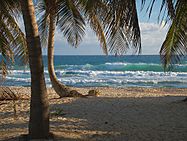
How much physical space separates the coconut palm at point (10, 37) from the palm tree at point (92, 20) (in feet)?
2.86

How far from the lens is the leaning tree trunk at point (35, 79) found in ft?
17.3

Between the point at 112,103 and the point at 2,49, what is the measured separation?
3772 mm

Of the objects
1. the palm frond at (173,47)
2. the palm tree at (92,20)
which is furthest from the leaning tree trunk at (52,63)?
the palm frond at (173,47)

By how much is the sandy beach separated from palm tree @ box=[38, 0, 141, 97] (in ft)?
5.22

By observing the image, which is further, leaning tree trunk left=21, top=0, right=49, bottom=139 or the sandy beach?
the sandy beach

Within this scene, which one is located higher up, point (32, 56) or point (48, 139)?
point (32, 56)

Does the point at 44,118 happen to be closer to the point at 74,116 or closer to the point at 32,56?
the point at 32,56

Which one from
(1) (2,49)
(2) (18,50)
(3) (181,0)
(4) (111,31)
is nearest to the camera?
(3) (181,0)

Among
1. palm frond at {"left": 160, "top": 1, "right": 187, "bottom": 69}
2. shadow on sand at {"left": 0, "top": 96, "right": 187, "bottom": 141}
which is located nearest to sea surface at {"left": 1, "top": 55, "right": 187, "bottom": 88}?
shadow on sand at {"left": 0, "top": 96, "right": 187, "bottom": 141}

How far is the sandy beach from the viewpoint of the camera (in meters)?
6.03

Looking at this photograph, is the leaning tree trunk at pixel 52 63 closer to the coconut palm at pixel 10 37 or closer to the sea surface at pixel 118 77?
the coconut palm at pixel 10 37

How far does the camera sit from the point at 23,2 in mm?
5285

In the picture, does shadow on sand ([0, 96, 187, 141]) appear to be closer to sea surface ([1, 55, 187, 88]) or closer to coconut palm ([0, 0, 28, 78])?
coconut palm ([0, 0, 28, 78])

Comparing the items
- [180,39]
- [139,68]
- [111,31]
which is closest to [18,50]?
[180,39]
